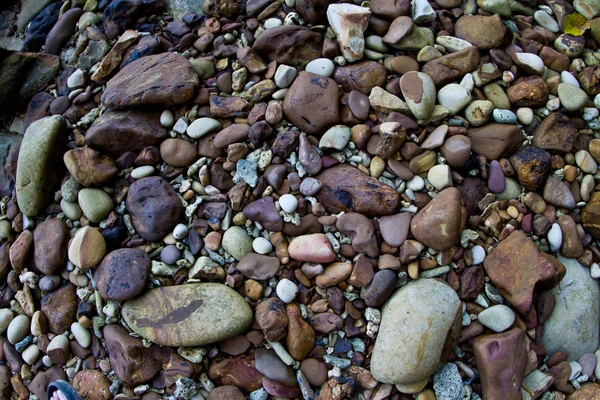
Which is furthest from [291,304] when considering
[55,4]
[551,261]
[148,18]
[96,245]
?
[55,4]

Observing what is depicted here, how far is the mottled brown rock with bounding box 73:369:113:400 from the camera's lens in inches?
73.7

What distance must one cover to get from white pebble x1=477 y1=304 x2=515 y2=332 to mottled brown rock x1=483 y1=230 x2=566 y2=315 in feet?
0.16

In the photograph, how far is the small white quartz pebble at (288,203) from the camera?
6.14ft

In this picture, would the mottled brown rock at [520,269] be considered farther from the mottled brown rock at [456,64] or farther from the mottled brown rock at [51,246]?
the mottled brown rock at [51,246]

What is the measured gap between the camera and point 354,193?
1.88 metres

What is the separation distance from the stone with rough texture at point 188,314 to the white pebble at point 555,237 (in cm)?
123

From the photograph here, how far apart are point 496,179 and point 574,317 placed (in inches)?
24.1

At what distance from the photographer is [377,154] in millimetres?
1938

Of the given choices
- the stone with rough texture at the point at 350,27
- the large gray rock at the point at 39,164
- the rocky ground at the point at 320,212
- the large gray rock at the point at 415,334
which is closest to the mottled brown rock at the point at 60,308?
the rocky ground at the point at 320,212

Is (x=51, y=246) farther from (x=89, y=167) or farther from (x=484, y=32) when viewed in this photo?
(x=484, y=32)

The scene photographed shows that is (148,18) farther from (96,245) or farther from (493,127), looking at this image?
(493,127)

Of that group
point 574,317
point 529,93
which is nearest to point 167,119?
point 529,93

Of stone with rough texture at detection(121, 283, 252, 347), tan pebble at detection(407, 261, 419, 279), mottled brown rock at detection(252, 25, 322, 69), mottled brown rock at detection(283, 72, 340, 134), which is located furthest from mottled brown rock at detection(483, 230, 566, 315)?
mottled brown rock at detection(252, 25, 322, 69)

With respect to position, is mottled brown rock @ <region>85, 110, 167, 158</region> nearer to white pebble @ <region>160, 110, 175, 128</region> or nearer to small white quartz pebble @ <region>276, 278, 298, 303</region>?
white pebble @ <region>160, 110, 175, 128</region>
